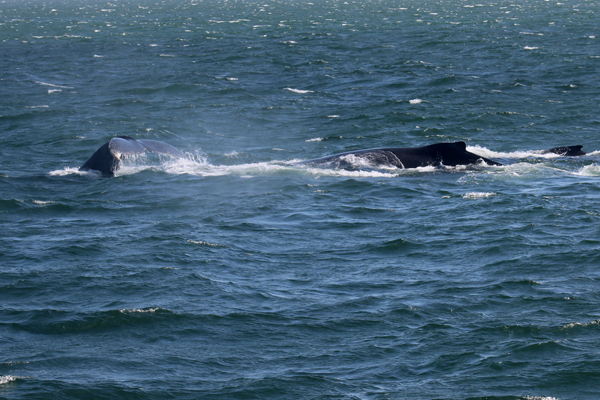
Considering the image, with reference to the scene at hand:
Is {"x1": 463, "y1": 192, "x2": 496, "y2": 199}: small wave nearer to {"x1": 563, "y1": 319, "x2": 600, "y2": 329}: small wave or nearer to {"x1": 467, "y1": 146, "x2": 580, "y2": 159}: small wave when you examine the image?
{"x1": 467, "y1": 146, "x2": 580, "y2": 159}: small wave

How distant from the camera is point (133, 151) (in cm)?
1972

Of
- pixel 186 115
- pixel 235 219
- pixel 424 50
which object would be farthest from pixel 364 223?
pixel 424 50

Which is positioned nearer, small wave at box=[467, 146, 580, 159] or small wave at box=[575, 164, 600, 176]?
small wave at box=[575, 164, 600, 176]

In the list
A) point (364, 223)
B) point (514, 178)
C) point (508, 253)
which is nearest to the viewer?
point (508, 253)

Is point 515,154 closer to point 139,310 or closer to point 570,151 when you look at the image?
point 570,151

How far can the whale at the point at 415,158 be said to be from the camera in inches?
776

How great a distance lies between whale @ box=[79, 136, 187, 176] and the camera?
19656mm

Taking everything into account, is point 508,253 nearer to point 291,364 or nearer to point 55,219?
point 291,364

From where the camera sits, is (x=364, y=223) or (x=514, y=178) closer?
(x=364, y=223)

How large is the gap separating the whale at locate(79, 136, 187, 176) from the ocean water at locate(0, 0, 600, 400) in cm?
54

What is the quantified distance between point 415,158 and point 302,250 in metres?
6.82

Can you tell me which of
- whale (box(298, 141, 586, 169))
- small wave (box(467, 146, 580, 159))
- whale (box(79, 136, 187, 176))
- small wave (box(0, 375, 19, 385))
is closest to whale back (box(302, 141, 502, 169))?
whale (box(298, 141, 586, 169))

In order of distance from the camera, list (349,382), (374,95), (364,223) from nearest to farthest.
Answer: (349,382)
(364,223)
(374,95)

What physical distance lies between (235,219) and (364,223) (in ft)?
8.85
